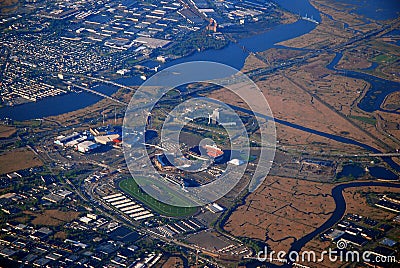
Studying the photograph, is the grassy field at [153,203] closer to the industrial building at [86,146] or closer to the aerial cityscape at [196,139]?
the aerial cityscape at [196,139]

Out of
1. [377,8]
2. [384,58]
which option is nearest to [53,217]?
[384,58]

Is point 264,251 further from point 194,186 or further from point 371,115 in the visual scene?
point 371,115

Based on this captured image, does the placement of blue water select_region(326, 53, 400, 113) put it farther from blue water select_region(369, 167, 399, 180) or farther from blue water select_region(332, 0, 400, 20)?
blue water select_region(332, 0, 400, 20)

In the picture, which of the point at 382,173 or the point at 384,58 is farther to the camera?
the point at 384,58

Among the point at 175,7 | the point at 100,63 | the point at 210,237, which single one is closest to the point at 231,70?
the point at 100,63

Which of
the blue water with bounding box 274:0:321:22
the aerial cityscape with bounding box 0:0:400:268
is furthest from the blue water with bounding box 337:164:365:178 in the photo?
the blue water with bounding box 274:0:321:22

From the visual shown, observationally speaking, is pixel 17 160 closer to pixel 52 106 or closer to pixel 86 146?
pixel 86 146

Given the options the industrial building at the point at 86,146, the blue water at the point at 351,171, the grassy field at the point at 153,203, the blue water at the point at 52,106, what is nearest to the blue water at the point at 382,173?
the blue water at the point at 351,171
